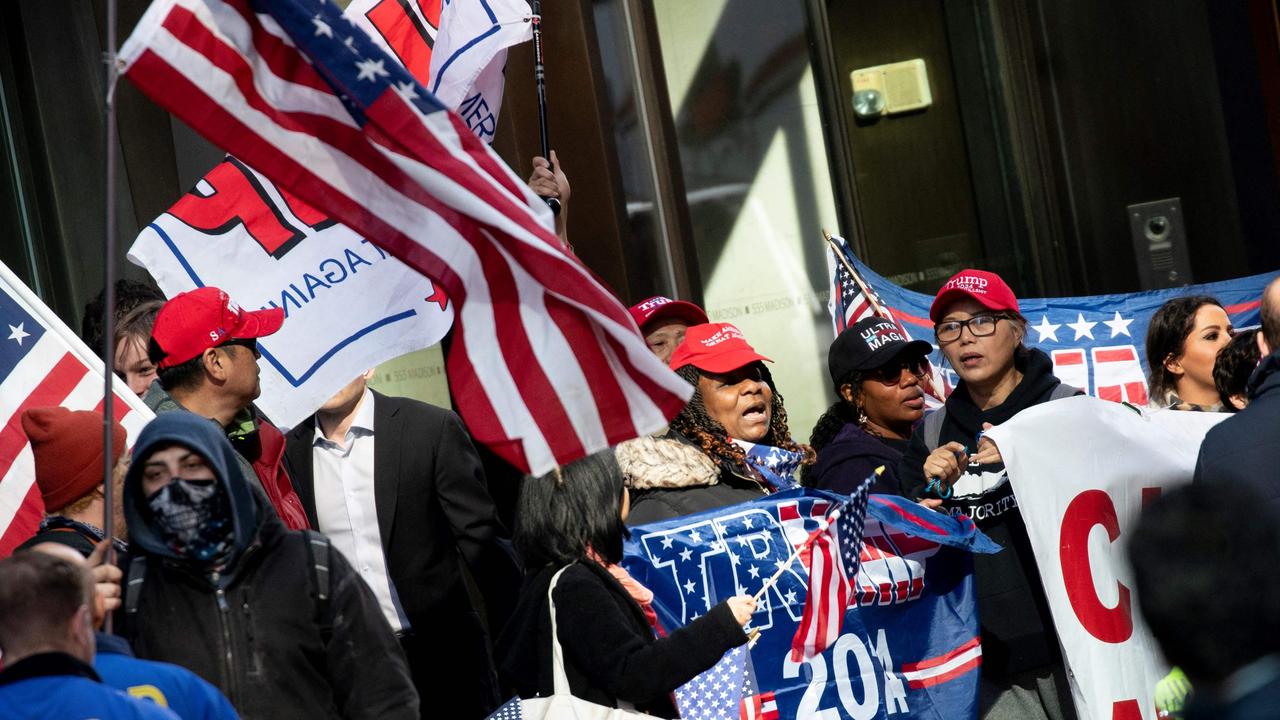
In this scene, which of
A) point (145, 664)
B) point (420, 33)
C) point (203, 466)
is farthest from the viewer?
point (420, 33)

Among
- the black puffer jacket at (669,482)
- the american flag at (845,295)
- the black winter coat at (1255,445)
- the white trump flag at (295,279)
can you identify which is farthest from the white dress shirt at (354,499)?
the black winter coat at (1255,445)

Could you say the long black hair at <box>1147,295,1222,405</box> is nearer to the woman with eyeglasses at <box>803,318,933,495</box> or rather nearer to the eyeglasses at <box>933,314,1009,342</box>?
the eyeglasses at <box>933,314,1009,342</box>

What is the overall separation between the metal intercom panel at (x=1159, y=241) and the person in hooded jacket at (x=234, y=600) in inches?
297

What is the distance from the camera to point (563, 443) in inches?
157

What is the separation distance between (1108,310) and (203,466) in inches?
205

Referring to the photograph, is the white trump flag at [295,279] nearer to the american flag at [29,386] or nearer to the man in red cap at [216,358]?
the man in red cap at [216,358]

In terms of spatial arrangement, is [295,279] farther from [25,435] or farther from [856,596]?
[856,596]

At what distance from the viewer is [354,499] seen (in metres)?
5.96

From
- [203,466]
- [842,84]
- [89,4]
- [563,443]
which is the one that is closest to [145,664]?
[203,466]

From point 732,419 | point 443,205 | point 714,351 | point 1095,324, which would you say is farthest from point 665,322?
point 443,205

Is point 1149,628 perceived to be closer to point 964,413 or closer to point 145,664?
point 145,664

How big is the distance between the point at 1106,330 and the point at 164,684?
17.9ft

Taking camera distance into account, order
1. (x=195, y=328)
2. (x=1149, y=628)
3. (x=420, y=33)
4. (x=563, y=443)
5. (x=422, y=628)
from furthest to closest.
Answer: (x=422, y=628)
(x=420, y=33)
(x=195, y=328)
(x=563, y=443)
(x=1149, y=628)

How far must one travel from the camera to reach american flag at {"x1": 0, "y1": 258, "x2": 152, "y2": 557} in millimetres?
5055
